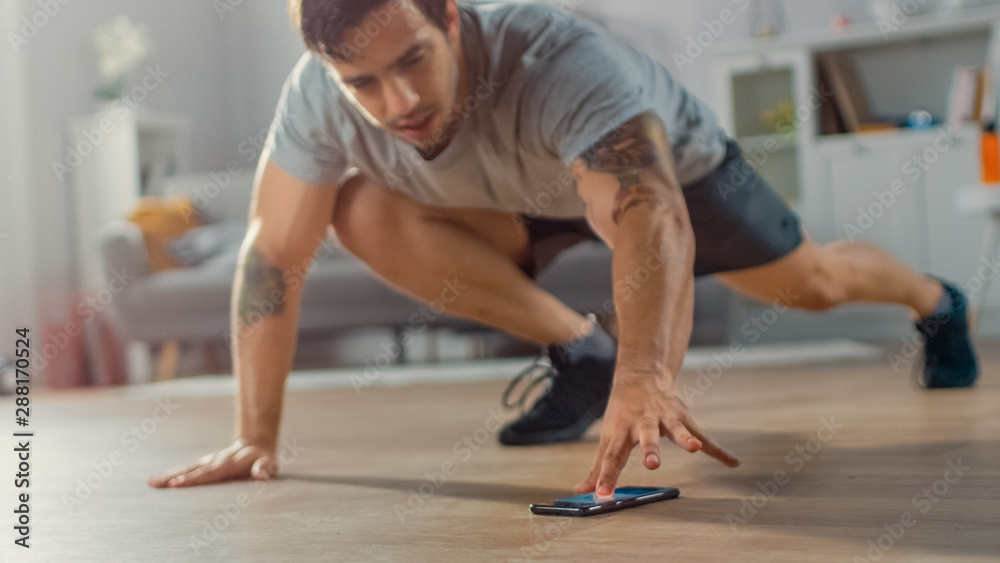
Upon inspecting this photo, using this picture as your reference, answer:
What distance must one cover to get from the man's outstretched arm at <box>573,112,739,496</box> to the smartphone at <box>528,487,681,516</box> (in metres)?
0.02

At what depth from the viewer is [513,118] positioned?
4.17 ft

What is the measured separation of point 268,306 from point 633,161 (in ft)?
1.79

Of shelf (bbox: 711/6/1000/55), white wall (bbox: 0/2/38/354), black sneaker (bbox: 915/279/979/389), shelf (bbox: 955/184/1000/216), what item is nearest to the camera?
black sneaker (bbox: 915/279/979/389)

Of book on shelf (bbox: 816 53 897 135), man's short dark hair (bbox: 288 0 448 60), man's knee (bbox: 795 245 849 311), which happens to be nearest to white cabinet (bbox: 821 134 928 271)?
book on shelf (bbox: 816 53 897 135)

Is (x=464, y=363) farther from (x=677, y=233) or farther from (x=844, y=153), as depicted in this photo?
(x=677, y=233)

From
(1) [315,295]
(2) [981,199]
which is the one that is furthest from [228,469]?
(2) [981,199]

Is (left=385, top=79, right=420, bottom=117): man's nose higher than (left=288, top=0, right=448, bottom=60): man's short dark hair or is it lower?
lower

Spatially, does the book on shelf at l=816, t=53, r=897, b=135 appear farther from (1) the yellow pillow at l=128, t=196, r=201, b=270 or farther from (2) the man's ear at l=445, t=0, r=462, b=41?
(2) the man's ear at l=445, t=0, r=462, b=41

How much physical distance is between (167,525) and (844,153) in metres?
3.51

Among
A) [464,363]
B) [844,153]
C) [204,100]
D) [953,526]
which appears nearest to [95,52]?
[204,100]

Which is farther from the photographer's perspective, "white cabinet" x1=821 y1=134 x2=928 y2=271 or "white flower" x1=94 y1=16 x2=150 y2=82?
"white flower" x1=94 y1=16 x2=150 y2=82

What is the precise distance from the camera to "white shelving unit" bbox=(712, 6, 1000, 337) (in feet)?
12.5

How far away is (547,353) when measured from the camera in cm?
153

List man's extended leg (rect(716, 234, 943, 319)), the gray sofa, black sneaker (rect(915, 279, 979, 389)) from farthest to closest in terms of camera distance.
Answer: the gray sofa, black sneaker (rect(915, 279, 979, 389)), man's extended leg (rect(716, 234, 943, 319))
